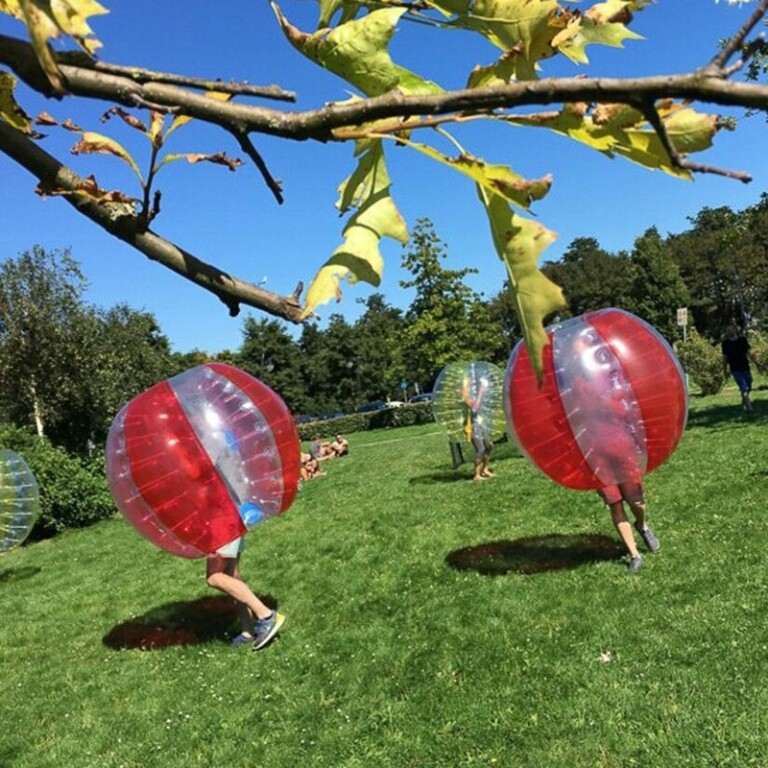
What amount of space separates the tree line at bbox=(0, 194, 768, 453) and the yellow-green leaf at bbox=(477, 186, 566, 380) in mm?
76

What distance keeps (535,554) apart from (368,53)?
7785mm

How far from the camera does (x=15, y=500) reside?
10.3 metres

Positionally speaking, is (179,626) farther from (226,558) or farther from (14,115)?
(14,115)

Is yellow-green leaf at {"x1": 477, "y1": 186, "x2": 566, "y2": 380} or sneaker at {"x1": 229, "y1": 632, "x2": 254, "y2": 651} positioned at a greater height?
yellow-green leaf at {"x1": 477, "y1": 186, "x2": 566, "y2": 380}

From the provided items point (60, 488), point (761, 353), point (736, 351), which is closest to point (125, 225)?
point (736, 351)

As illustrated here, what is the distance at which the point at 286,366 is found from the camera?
63.1m

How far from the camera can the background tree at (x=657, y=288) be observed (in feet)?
182

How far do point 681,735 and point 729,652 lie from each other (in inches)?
43.9

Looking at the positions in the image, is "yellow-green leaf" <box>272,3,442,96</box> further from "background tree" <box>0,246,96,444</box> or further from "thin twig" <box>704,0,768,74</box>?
"background tree" <box>0,246,96,444</box>

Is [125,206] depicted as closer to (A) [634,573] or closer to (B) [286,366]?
(A) [634,573]

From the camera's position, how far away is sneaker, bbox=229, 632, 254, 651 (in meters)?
7.12

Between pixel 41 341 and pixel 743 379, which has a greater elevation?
pixel 41 341

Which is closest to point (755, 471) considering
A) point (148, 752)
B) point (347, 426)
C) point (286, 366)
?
point (148, 752)

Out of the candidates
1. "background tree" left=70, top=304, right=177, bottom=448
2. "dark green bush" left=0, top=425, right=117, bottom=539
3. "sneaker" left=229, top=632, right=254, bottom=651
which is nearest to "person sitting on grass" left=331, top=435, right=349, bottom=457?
"background tree" left=70, top=304, right=177, bottom=448
